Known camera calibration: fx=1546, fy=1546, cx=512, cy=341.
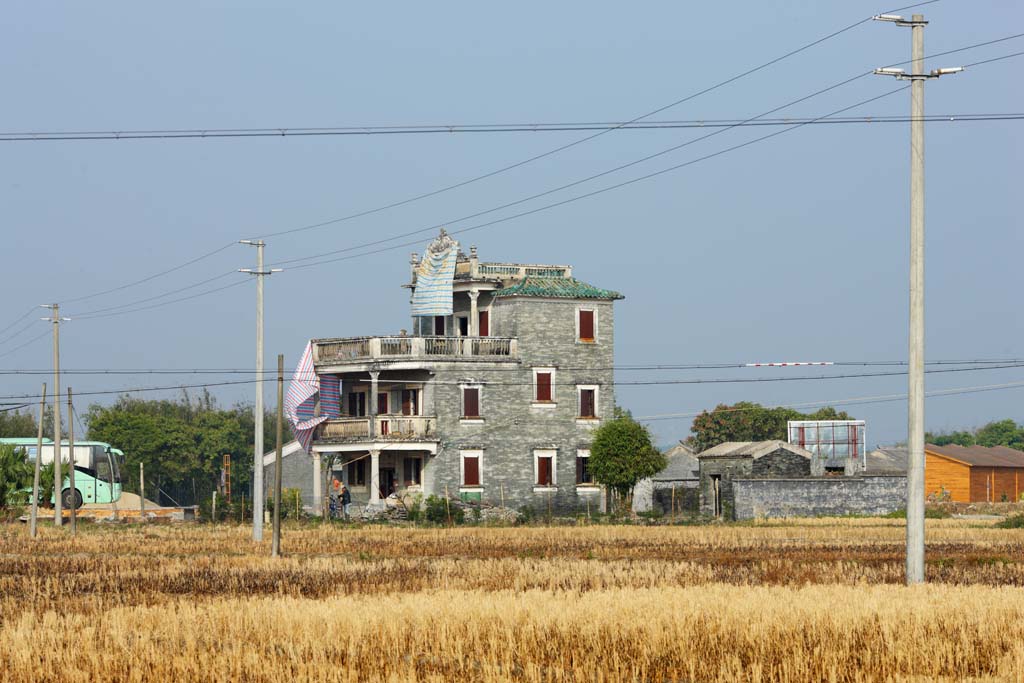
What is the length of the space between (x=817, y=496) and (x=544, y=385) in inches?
518

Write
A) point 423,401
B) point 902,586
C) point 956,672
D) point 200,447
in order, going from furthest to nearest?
point 200,447 → point 423,401 → point 902,586 → point 956,672

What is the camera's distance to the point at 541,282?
70.9m

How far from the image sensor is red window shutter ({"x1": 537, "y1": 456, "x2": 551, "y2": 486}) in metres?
69.7

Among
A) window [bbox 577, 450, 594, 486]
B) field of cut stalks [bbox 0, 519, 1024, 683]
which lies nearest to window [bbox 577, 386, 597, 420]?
window [bbox 577, 450, 594, 486]

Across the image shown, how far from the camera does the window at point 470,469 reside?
224ft

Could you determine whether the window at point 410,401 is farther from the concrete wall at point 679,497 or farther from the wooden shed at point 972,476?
the wooden shed at point 972,476

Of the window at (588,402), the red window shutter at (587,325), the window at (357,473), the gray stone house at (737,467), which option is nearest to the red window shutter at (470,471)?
the window at (357,473)

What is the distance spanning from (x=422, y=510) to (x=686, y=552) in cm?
2481

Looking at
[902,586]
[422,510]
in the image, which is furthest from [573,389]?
[902,586]

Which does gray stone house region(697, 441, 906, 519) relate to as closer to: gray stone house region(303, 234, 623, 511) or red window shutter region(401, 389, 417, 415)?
gray stone house region(303, 234, 623, 511)

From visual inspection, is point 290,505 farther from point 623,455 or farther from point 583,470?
point 623,455

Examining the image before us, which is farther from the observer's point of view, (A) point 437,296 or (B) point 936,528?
(A) point 437,296

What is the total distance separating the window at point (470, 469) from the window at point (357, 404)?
602 cm

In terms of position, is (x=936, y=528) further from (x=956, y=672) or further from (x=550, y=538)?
(x=956, y=672)
